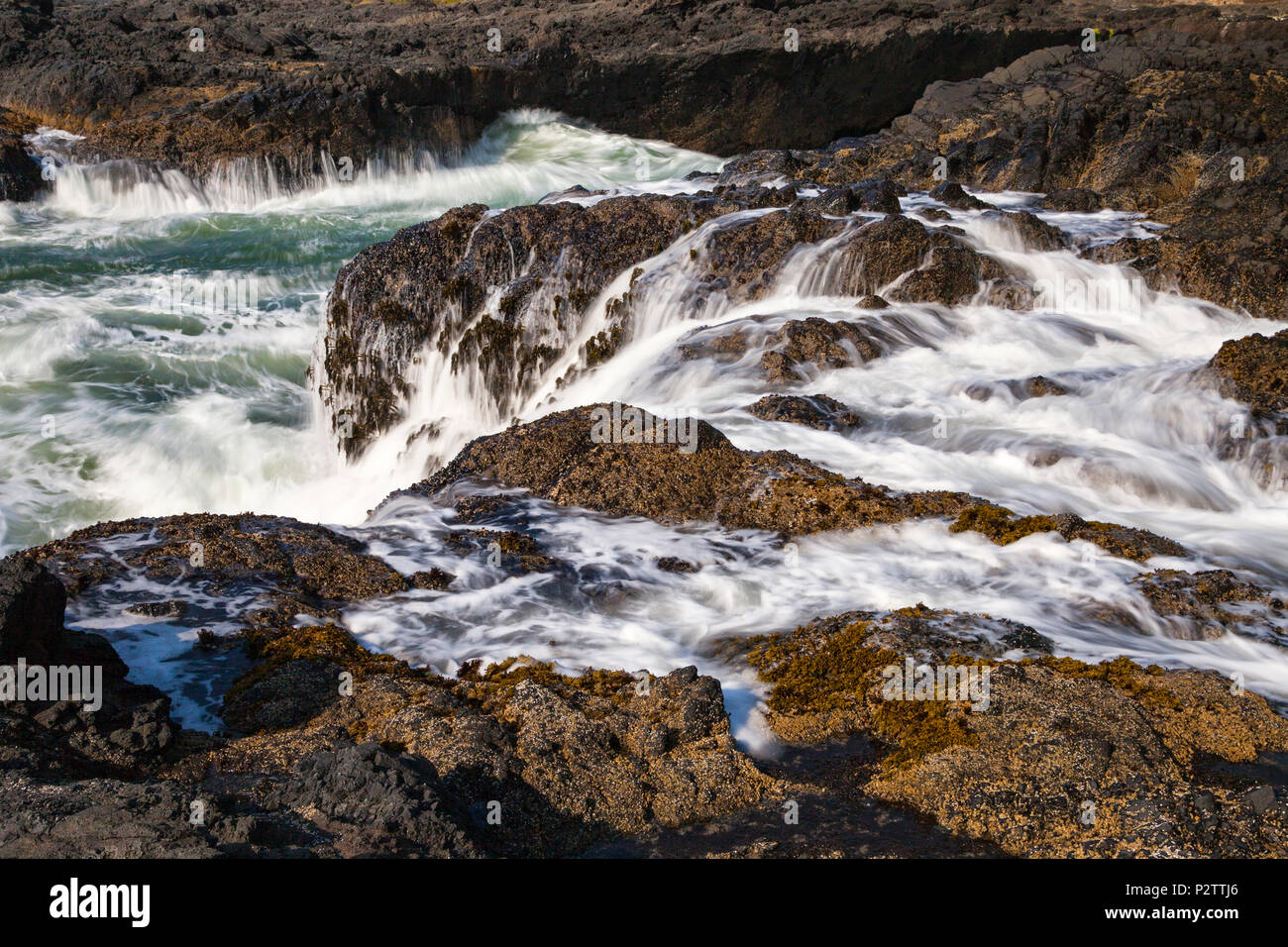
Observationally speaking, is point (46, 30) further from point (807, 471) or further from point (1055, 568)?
point (1055, 568)

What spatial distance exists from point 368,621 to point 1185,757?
11.7ft

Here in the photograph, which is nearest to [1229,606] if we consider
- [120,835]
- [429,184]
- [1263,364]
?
[1263,364]

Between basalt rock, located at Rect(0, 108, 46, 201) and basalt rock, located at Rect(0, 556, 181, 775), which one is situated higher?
basalt rock, located at Rect(0, 108, 46, 201)

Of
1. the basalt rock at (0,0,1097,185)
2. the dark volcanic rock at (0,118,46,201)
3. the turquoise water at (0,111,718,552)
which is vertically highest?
the basalt rock at (0,0,1097,185)

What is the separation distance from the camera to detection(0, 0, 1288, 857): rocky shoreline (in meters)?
3.54

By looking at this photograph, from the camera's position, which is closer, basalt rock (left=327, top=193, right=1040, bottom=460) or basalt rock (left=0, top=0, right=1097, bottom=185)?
basalt rock (left=327, top=193, right=1040, bottom=460)

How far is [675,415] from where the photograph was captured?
8.37m

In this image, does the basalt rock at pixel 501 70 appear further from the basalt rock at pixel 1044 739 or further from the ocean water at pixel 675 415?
the basalt rock at pixel 1044 739
